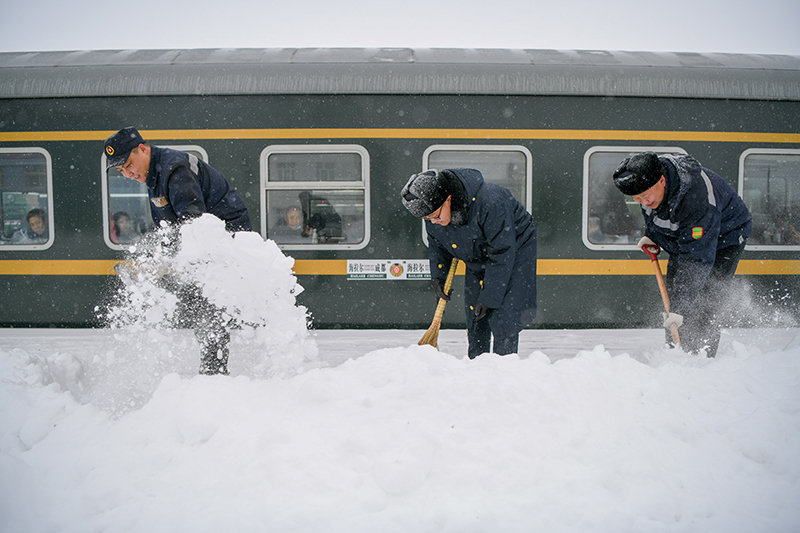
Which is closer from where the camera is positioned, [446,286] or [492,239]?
[492,239]

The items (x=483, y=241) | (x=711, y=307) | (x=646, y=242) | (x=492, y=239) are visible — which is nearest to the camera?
(x=492, y=239)

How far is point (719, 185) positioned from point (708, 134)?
4.83 feet

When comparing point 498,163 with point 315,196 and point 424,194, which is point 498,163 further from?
point 424,194

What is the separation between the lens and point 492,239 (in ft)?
8.69

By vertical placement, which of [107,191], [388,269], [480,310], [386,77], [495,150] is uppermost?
[386,77]

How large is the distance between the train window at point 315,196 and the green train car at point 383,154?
0.7 inches

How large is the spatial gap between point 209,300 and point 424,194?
4.45ft

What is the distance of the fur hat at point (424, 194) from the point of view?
238cm

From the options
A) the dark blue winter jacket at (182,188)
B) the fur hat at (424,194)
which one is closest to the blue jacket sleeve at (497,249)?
the fur hat at (424,194)

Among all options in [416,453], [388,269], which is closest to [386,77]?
[388,269]

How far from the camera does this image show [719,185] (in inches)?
115

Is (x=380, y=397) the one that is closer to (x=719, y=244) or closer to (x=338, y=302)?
(x=338, y=302)

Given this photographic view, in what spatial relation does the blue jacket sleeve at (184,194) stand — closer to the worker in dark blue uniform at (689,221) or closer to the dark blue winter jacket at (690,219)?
the worker in dark blue uniform at (689,221)

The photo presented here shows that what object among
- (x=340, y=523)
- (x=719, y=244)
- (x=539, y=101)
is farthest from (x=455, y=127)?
(x=340, y=523)
